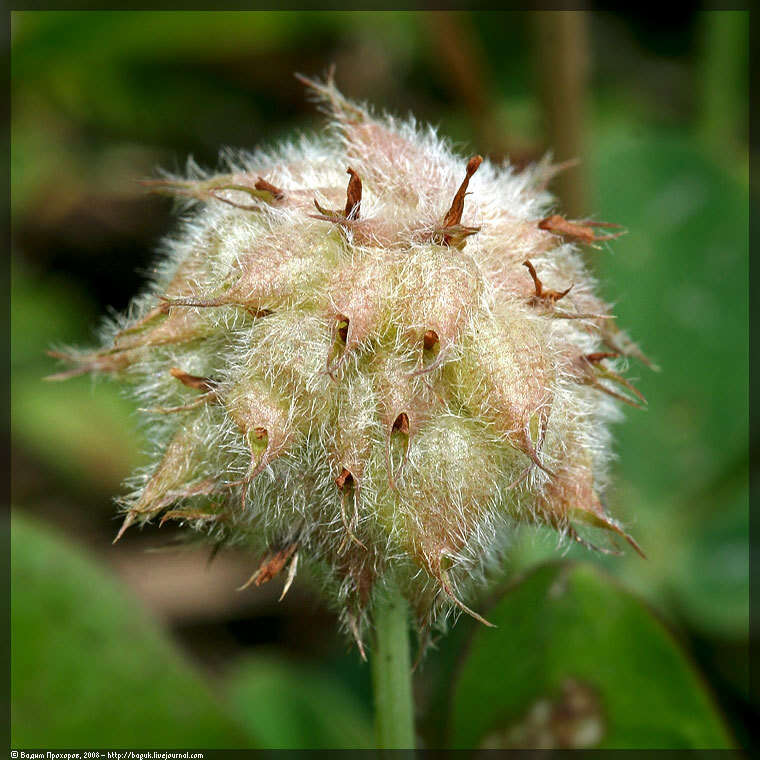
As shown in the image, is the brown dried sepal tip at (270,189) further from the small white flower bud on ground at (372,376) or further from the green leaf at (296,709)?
the green leaf at (296,709)

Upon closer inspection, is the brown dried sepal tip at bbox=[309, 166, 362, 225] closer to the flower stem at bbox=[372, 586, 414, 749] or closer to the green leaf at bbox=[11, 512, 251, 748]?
the flower stem at bbox=[372, 586, 414, 749]

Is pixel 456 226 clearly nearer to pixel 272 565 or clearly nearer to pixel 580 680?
pixel 272 565

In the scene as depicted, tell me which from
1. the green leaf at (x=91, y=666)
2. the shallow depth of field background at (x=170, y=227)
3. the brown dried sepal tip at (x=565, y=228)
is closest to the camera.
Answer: the brown dried sepal tip at (x=565, y=228)

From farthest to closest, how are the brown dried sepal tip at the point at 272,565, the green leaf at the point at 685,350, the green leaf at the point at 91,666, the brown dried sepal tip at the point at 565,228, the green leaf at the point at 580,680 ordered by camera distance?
the green leaf at the point at 685,350
the green leaf at the point at 91,666
the green leaf at the point at 580,680
the brown dried sepal tip at the point at 565,228
the brown dried sepal tip at the point at 272,565

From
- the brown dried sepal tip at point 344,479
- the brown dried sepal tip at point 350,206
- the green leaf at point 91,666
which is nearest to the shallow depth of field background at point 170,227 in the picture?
the green leaf at point 91,666

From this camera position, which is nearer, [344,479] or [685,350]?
[344,479]

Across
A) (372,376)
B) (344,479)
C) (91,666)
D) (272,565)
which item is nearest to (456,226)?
(372,376)

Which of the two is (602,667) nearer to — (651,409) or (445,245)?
(445,245)
